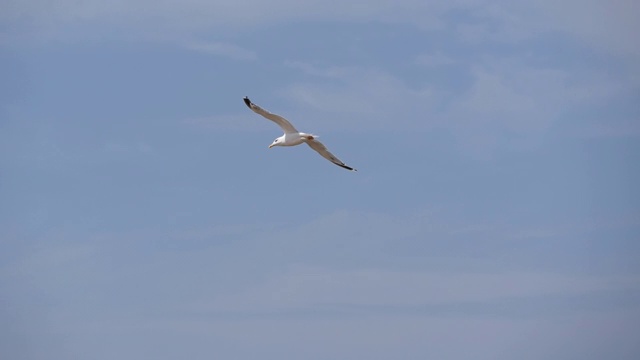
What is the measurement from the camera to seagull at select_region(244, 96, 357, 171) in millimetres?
59656

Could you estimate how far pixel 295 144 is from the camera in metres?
60.8

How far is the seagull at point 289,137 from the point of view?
59656mm

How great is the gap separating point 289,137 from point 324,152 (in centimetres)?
202

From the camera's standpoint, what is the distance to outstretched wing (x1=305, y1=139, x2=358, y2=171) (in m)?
60.9

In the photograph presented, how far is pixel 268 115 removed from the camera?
59.8 meters

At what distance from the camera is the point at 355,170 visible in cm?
6244

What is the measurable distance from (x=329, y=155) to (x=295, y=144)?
1922 mm

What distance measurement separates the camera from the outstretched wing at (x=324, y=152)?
6091 centimetres

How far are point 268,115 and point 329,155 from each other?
361 cm

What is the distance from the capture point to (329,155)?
6209 centimetres

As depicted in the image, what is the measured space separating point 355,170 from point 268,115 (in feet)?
15.6

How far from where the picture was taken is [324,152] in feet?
203

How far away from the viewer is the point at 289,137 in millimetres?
60469
